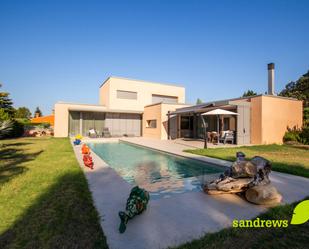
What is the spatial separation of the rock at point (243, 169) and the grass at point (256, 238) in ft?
4.23

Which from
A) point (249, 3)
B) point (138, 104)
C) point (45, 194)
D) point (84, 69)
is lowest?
point (45, 194)

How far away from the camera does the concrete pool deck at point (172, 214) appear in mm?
2506

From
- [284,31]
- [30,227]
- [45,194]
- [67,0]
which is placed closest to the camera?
[30,227]

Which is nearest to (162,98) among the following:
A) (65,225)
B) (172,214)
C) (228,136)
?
(228,136)

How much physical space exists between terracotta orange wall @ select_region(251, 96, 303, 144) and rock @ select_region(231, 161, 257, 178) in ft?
33.2

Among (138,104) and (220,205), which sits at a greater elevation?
(138,104)

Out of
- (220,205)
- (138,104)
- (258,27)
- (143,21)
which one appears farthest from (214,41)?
(220,205)

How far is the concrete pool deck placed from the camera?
2.51m

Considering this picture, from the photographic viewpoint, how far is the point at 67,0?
1042 centimetres

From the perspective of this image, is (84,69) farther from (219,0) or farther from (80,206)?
(80,206)

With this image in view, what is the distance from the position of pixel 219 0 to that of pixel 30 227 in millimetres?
13828

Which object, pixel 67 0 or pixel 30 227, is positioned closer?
pixel 30 227

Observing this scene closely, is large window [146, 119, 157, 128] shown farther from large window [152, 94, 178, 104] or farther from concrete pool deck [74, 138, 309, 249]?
concrete pool deck [74, 138, 309, 249]

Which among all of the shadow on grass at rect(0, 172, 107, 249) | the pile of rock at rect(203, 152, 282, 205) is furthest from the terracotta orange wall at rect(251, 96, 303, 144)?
the shadow on grass at rect(0, 172, 107, 249)
